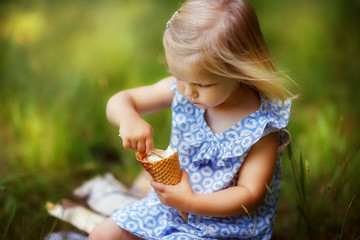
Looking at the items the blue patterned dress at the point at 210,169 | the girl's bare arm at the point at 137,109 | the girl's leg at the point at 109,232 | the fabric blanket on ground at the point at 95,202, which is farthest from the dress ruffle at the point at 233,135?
the fabric blanket on ground at the point at 95,202

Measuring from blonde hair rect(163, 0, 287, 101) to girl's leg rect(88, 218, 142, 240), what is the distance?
0.64 m

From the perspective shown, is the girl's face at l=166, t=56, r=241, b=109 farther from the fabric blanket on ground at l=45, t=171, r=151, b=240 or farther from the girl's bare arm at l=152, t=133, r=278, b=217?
the fabric blanket on ground at l=45, t=171, r=151, b=240

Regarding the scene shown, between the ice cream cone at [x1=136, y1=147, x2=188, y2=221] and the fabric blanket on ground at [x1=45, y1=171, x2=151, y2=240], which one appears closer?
the ice cream cone at [x1=136, y1=147, x2=188, y2=221]

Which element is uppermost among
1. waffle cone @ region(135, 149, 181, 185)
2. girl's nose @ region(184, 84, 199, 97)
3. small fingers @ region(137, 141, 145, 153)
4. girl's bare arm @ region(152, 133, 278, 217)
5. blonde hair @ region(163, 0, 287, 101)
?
blonde hair @ region(163, 0, 287, 101)

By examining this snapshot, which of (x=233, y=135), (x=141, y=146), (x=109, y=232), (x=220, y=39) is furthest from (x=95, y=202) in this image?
(x=220, y=39)

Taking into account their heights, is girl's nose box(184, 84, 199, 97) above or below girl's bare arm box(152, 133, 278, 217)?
above

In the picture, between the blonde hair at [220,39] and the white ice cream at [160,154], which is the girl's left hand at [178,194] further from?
the blonde hair at [220,39]

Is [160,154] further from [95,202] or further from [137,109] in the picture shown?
[95,202]

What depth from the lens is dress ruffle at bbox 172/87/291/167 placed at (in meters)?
1.40

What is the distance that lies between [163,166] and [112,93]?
1424 mm

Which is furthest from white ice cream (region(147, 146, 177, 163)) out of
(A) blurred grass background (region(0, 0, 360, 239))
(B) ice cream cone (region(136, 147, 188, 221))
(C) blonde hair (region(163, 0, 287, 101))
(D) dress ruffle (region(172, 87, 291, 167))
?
(A) blurred grass background (region(0, 0, 360, 239))

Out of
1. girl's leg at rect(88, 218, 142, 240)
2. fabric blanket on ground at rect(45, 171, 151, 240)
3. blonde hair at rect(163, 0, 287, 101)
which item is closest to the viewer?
blonde hair at rect(163, 0, 287, 101)

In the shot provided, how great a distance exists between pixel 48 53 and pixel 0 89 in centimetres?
70

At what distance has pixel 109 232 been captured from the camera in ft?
4.90
